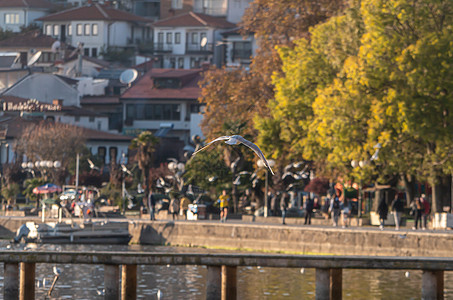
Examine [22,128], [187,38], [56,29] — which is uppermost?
[56,29]

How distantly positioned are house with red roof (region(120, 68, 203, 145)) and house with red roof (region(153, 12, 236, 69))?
17.5m

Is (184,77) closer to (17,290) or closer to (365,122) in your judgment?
(365,122)

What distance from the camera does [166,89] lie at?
365 feet

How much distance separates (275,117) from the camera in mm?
58250

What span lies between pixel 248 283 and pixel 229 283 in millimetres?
10262

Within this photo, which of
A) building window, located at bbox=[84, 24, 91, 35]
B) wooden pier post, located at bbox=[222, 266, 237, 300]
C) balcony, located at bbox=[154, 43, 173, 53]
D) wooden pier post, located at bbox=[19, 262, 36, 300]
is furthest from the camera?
building window, located at bbox=[84, 24, 91, 35]

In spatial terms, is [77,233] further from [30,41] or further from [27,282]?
[30,41]

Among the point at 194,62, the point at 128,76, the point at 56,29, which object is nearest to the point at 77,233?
the point at 128,76

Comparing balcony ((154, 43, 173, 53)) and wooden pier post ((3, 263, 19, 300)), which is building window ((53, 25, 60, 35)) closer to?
balcony ((154, 43, 173, 53))

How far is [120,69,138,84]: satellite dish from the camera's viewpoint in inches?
4444

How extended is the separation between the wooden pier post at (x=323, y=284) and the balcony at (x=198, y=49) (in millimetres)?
100826

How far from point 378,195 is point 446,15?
10.5 meters

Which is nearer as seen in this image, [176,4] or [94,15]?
[94,15]

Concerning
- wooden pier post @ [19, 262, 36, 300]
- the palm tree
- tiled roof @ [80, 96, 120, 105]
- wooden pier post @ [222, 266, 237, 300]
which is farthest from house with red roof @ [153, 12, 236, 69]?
wooden pier post @ [222, 266, 237, 300]
